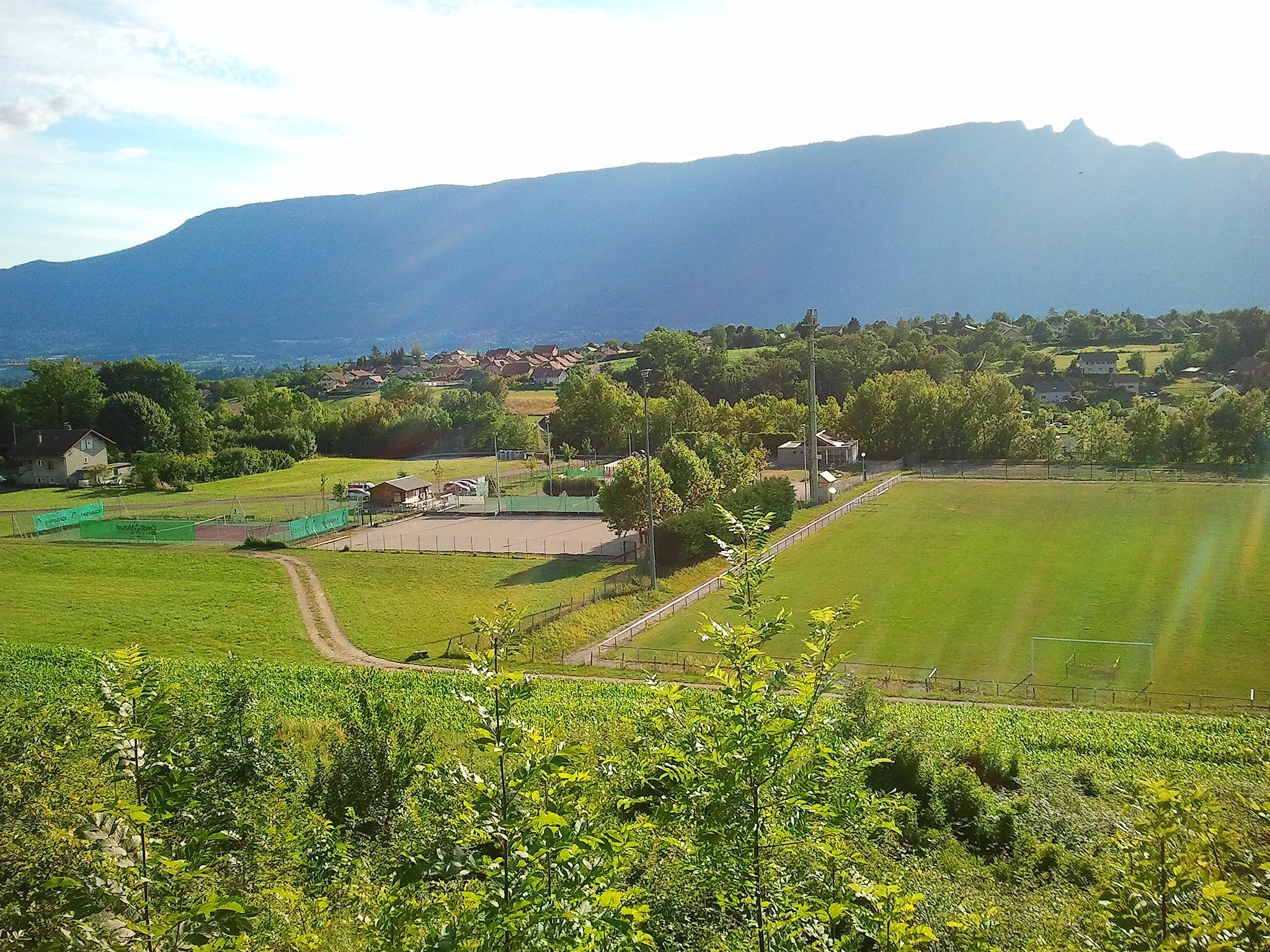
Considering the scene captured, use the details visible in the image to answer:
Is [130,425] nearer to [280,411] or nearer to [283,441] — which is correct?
[280,411]

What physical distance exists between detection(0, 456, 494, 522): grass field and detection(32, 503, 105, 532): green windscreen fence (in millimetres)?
2448

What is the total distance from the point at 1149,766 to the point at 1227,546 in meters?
27.2

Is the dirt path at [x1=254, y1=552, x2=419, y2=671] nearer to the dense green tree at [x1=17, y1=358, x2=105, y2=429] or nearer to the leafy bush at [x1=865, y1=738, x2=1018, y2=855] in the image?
the leafy bush at [x1=865, y1=738, x2=1018, y2=855]

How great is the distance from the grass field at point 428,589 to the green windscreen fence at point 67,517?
19.3 metres

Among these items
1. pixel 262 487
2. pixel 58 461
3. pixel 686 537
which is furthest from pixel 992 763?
pixel 58 461

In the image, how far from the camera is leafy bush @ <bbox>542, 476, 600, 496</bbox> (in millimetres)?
61438

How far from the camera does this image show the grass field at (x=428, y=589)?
31188 millimetres

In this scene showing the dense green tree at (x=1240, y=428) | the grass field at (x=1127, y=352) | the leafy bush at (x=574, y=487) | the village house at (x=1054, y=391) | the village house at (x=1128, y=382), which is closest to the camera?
the leafy bush at (x=574, y=487)

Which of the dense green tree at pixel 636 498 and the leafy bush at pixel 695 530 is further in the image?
the dense green tree at pixel 636 498

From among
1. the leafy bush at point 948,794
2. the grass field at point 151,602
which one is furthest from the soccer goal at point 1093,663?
the grass field at point 151,602

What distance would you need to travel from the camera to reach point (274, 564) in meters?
42.6

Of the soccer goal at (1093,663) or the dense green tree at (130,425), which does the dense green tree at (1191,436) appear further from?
the dense green tree at (130,425)

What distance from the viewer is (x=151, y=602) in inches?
1420

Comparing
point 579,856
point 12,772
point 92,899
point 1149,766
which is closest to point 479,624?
point 579,856
